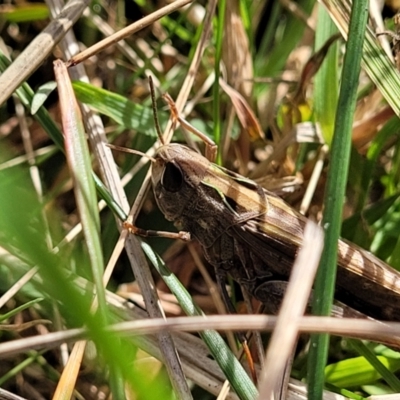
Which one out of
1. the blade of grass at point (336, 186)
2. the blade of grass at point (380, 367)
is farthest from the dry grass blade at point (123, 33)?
the blade of grass at point (380, 367)

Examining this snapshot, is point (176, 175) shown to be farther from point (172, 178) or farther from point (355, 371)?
point (355, 371)

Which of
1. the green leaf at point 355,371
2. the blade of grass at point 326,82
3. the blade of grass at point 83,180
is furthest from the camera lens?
the blade of grass at point 326,82

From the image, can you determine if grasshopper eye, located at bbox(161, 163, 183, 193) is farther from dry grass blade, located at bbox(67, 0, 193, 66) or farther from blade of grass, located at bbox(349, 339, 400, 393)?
blade of grass, located at bbox(349, 339, 400, 393)

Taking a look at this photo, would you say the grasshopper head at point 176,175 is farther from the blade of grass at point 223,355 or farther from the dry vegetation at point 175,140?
the blade of grass at point 223,355

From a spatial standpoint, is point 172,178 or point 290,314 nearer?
point 290,314

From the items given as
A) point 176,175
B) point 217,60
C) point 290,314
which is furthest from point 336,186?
point 217,60
